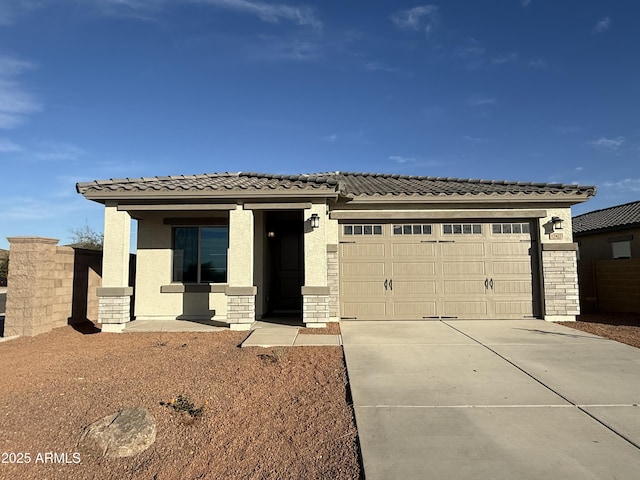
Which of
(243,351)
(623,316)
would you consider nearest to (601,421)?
(243,351)

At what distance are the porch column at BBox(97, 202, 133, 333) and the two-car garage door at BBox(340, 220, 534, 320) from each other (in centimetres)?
522

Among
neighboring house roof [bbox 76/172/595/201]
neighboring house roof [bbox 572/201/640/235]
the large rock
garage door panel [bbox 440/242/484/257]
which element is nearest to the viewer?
the large rock

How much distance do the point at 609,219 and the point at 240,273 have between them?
17056 millimetres

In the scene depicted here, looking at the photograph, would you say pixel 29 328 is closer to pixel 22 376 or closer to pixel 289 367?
pixel 22 376

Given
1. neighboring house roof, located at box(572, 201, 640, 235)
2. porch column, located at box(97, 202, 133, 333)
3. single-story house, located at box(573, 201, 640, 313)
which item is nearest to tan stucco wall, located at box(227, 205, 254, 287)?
porch column, located at box(97, 202, 133, 333)

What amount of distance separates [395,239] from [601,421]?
6.63 meters

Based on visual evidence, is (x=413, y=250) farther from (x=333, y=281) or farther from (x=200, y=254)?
(x=200, y=254)

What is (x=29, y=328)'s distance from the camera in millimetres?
8344

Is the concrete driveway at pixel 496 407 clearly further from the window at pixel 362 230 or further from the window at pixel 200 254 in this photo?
the window at pixel 200 254

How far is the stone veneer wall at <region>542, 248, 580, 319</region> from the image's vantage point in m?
9.89

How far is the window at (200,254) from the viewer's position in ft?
35.1

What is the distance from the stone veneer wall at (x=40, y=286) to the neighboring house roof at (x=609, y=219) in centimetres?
1846

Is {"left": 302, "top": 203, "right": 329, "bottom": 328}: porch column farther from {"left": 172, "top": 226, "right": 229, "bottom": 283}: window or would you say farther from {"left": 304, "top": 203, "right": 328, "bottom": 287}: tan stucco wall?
{"left": 172, "top": 226, "right": 229, "bottom": 283}: window

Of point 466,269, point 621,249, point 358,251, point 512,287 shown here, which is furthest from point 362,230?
point 621,249
